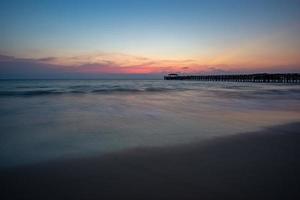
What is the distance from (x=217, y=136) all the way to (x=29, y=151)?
435cm

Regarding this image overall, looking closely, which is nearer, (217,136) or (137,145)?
(137,145)

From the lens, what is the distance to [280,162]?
4.35 m

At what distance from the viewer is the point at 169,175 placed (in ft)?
12.6

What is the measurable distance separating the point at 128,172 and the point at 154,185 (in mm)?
653

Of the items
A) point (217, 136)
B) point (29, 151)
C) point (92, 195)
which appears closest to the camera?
point (92, 195)

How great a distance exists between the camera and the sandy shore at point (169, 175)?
326 cm

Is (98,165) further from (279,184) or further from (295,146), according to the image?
(295,146)

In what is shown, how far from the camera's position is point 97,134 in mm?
7062

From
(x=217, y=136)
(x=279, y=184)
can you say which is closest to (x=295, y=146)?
(x=217, y=136)

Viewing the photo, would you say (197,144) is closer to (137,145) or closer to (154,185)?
→ (137,145)

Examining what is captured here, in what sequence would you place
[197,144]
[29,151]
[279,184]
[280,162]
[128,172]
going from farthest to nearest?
1. [197,144]
2. [29,151]
3. [280,162]
4. [128,172]
5. [279,184]

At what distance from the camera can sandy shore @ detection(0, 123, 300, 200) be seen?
326 centimetres

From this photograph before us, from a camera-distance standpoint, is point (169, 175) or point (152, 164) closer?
point (169, 175)

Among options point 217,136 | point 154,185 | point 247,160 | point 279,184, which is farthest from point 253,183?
point 217,136
